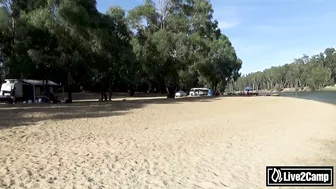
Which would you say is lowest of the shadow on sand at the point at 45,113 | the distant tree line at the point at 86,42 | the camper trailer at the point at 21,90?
the shadow on sand at the point at 45,113

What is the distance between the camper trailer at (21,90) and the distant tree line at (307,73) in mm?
119606

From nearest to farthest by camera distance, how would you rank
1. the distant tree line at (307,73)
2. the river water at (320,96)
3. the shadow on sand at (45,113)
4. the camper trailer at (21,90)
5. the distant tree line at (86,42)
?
1. the shadow on sand at (45,113)
2. the distant tree line at (86,42)
3. the camper trailer at (21,90)
4. the river water at (320,96)
5. the distant tree line at (307,73)

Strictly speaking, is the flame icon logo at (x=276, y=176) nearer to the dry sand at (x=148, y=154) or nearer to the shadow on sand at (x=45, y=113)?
the dry sand at (x=148, y=154)

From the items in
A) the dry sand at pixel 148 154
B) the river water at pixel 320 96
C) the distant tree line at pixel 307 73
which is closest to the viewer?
the dry sand at pixel 148 154

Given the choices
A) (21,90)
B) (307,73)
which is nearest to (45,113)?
(21,90)

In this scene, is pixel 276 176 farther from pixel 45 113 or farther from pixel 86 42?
pixel 86 42

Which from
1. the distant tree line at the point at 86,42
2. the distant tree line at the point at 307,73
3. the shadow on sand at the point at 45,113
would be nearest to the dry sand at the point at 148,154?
the shadow on sand at the point at 45,113

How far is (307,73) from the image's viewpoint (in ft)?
526

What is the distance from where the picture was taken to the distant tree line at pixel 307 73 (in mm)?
152875

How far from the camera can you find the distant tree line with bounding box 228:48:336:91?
15288 cm

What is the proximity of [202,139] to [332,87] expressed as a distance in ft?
512

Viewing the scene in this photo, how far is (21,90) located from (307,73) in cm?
14964

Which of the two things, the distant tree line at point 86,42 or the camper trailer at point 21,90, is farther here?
the camper trailer at point 21,90

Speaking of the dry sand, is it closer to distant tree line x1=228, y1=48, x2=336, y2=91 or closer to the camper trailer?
the camper trailer
